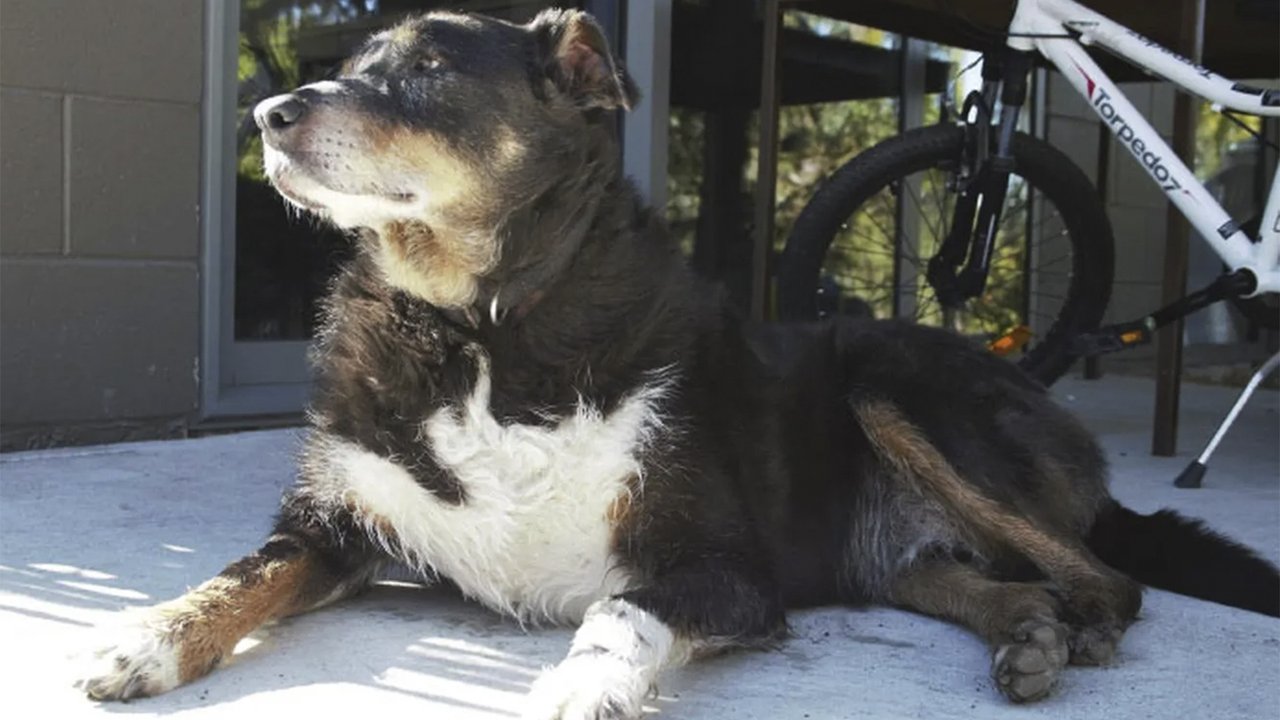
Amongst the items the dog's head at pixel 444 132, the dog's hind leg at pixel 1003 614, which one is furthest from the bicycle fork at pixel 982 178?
the dog's head at pixel 444 132

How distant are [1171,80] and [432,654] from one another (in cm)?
327

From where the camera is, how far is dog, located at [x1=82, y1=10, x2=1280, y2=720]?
250cm

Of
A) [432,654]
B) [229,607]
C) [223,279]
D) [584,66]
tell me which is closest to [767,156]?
[223,279]

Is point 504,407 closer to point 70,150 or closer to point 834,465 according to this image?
point 834,465

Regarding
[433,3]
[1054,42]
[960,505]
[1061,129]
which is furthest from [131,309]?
[1061,129]

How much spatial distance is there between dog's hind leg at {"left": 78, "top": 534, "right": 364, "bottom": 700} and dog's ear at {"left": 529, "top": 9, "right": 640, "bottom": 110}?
107 cm

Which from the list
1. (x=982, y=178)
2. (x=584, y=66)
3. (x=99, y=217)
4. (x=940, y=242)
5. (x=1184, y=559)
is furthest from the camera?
(x=940, y=242)

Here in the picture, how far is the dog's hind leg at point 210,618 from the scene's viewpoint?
2186 millimetres

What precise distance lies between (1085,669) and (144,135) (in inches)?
136

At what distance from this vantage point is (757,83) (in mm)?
6855

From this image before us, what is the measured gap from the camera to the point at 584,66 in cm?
280

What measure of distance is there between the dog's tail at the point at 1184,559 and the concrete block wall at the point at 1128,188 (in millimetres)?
5068

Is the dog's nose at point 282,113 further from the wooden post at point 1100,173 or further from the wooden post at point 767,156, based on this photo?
the wooden post at point 1100,173

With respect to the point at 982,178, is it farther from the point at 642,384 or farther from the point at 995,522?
the point at 642,384
